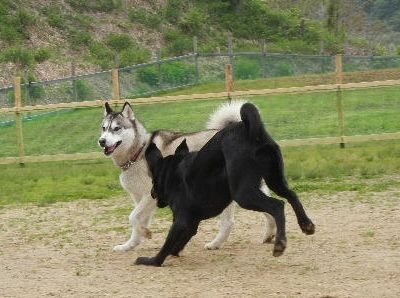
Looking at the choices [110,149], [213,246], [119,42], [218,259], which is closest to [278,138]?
[110,149]

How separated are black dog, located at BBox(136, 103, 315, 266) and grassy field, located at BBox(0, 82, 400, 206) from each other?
4173 mm

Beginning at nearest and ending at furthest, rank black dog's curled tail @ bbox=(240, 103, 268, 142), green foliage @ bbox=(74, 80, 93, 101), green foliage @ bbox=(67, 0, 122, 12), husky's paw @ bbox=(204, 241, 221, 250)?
black dog's curled tail @ bbox=(240, 103, 268, 142) → husky's paw @ bbox=(204, 241, 221, 250) → green foliage @ bbox=(74, 80, 93, 101) → green foliage @ bbox=(67, 0, 122, 12)

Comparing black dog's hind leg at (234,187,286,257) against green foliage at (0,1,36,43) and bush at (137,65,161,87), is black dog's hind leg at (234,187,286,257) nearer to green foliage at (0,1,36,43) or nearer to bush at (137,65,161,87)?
bush at (137,65,161,87)

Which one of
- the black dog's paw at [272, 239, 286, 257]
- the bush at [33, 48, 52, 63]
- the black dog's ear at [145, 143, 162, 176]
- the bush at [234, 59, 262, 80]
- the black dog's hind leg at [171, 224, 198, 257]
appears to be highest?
the black dog's ear at [145, 143, 162, 176]

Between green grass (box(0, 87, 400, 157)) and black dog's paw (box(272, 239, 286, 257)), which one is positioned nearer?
black dog's paw (box(272, 239, 286, 257))

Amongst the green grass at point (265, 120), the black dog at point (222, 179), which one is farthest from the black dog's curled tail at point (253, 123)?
the green grass at point (265, 120)

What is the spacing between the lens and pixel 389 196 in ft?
32.2

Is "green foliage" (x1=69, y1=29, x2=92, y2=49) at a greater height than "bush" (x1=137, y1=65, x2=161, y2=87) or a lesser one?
greater

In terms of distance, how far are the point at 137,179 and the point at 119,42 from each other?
105 ft

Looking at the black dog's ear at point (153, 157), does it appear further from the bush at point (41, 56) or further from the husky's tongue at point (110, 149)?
A: the bush at point (41, 56)

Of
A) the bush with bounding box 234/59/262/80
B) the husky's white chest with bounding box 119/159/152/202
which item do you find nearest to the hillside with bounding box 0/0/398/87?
the bush with bounding box 234/59/262/80

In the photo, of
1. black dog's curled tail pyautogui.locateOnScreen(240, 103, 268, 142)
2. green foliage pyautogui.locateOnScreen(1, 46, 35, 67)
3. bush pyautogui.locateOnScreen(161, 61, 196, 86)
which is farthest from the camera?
green foliage pyautogui.locateOnScreen(1, 46, 35, 67)

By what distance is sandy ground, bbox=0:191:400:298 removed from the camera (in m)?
5.76

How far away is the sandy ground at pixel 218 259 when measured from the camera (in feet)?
18.9
